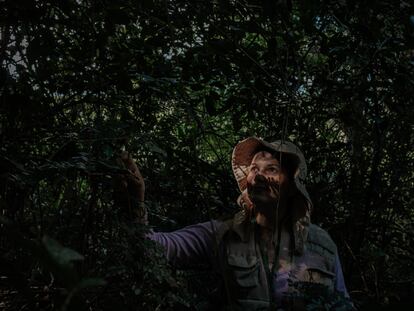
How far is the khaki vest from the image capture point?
215 centimetres

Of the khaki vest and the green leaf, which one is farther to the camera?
the khaki vest

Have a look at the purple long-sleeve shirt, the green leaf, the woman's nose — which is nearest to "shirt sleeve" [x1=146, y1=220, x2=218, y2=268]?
the purple long-sleeve shirt

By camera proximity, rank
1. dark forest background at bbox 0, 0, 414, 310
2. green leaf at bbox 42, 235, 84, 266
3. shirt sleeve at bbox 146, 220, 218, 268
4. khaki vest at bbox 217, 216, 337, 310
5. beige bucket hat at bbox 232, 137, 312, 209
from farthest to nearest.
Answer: beige bucket hat at bbox 232, 137, 312, 209 → shirt sleeve at bbox 146, 220, 218, 268 → khaki vest at bbox 217, 216, 337, 310 → dark forest background at bbox 0, 0, 414, 310 → green leaf at bbox 42, 235, 84, 266

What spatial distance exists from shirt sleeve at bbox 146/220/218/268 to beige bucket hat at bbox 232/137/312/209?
A: 0.29m

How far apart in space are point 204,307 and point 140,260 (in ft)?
2.54

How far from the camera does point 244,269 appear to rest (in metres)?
2.18

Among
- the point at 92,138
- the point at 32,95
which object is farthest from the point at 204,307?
the point at 32,95

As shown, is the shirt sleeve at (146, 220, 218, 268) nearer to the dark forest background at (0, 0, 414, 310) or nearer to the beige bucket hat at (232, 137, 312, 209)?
the dark forest background at (0, 0, 414, 310)

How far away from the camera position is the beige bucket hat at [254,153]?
7.77 ft

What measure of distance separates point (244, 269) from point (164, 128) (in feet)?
2.41

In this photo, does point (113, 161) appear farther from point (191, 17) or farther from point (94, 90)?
point (191, 17)

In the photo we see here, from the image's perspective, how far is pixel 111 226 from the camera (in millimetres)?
1776

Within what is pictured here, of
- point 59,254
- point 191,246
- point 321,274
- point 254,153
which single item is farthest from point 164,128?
point 59,254

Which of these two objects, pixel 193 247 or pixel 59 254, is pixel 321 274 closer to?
pixel 193 247
